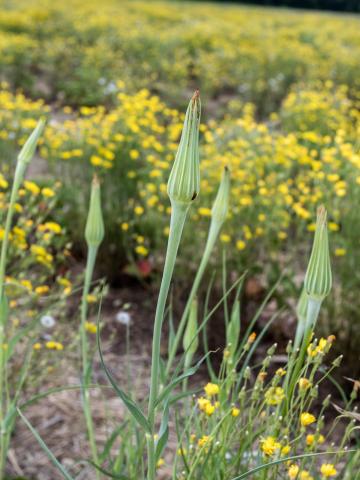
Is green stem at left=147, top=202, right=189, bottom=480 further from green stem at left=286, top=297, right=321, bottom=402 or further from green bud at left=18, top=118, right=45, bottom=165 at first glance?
green bud at left=18, top=118, right=45, bottom=165

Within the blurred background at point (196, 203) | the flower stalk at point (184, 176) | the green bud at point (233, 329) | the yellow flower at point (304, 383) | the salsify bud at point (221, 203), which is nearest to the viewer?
the flower stalk at point (184, 176)

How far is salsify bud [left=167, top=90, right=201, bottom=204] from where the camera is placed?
92cm

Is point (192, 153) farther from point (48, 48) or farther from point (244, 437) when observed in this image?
point (48, 48)

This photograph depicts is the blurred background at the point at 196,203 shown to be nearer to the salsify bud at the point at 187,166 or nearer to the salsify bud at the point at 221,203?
the salsify bud at the point at 221,203

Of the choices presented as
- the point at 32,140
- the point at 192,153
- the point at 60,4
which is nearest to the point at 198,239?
the point at 32,140

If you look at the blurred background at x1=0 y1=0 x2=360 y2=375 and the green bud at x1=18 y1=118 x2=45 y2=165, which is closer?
the green bud at x1=18 y1=118 x2=45 y2=165

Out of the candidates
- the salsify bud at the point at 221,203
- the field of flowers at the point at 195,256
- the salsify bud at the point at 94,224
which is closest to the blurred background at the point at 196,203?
the field of flowers at the point at 195,256

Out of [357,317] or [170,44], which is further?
[170,44]

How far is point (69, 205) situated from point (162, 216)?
0.56 metres

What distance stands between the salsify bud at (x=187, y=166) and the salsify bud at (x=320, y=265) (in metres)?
0.23

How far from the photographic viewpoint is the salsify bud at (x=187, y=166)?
0.92 m

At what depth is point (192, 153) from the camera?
926 mm

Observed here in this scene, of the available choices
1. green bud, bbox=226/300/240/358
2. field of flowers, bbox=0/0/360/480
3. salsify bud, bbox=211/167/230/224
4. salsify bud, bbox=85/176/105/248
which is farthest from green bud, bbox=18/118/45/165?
green bud, bbox=226/300/240/358

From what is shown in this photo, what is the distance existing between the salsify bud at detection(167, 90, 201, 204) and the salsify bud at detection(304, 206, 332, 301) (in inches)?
9.0
